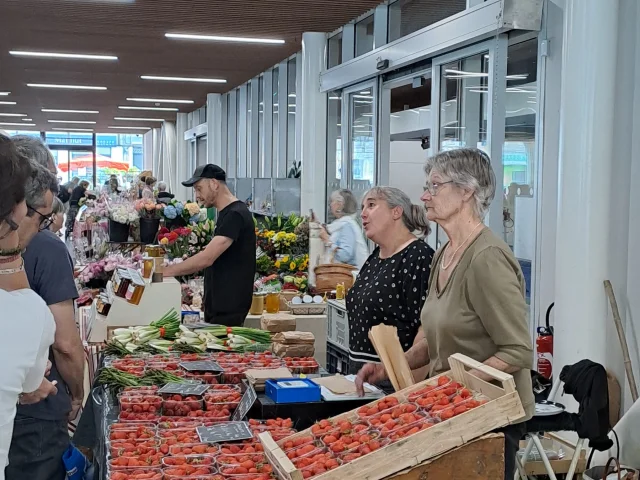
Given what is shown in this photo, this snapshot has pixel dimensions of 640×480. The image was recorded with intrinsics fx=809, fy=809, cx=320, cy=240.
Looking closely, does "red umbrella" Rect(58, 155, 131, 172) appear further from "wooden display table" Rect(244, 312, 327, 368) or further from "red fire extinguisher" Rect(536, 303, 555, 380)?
"red fire extinguisher" Rect(536, 303, 555, 380)

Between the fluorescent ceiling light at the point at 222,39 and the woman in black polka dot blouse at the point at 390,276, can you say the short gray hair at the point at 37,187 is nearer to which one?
the woman in black polka dot blouse at the point at 390,276

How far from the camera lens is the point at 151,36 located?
8.71 metres

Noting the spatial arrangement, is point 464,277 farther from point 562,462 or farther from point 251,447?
point 562,462

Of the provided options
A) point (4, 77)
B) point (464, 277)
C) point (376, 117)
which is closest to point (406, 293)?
point (464, 277)

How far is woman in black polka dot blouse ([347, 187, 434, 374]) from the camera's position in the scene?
327 centimetres

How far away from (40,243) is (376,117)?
492 centimetres

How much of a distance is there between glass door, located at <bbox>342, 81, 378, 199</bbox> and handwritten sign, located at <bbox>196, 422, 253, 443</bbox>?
4961 mm

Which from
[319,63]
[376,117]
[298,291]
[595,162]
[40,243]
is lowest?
[298,291]

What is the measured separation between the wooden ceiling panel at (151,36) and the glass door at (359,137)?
753 mm

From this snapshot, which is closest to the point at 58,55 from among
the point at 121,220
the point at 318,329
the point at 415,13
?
the point at 121,220

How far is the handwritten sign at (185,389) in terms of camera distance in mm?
3088

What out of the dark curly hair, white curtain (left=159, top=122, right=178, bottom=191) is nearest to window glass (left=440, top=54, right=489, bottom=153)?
the dark curly hair

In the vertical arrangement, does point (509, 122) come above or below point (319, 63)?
below

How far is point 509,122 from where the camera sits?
5164mm
